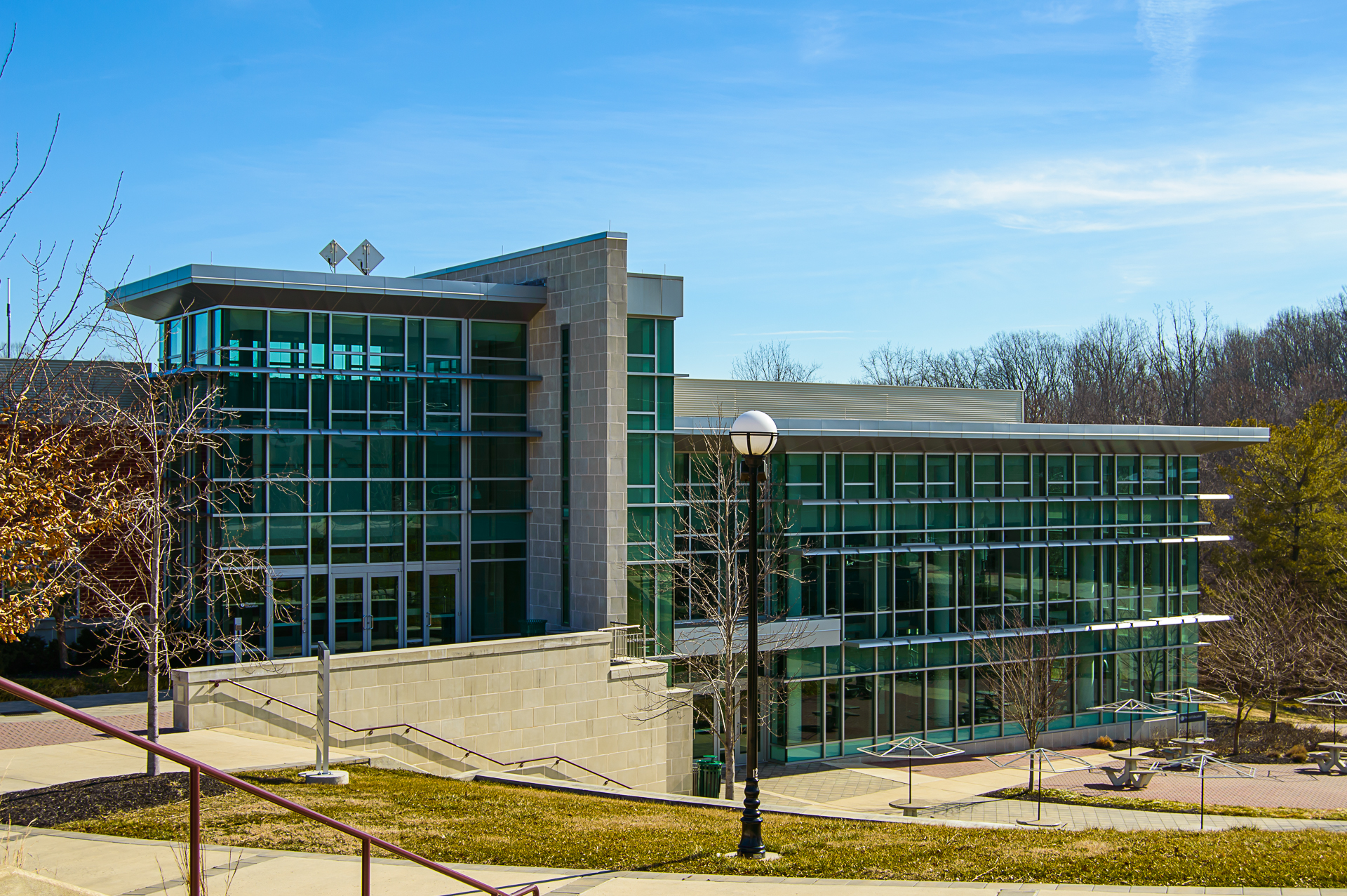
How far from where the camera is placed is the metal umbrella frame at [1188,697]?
36.2 metres

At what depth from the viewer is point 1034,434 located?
34.6 meters

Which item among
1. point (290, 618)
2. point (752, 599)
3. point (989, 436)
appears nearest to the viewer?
point (752, 599)

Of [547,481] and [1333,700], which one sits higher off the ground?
[547,481]

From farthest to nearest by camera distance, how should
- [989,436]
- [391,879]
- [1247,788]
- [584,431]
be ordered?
[989,436] < [1247,788] < [584,431] < [391,879]

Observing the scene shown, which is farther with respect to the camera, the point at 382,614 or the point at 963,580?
Result: the point at 963,580

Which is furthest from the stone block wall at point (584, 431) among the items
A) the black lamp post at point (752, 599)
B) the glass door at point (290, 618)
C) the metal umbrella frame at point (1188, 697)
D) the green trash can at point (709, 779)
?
the metal umbrella frame at point (1188, 697)

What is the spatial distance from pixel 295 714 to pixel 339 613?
5919 mm

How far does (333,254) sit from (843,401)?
16.6 metres

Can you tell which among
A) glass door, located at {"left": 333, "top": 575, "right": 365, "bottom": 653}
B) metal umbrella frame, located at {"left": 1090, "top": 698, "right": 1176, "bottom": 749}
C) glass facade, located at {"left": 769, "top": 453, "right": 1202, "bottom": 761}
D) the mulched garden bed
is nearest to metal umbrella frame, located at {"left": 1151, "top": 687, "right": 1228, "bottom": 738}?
metal umbrella frame, located at {"left": 1090, "top": 698, "right": 1176, "bottom": 749}

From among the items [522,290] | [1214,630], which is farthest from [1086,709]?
[522,290]

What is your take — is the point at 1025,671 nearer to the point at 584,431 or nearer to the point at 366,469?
the point at 584,431

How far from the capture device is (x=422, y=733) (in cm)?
2058

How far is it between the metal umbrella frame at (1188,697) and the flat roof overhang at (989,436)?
825 cm

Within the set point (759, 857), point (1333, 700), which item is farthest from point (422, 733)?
point (1333, 700)
